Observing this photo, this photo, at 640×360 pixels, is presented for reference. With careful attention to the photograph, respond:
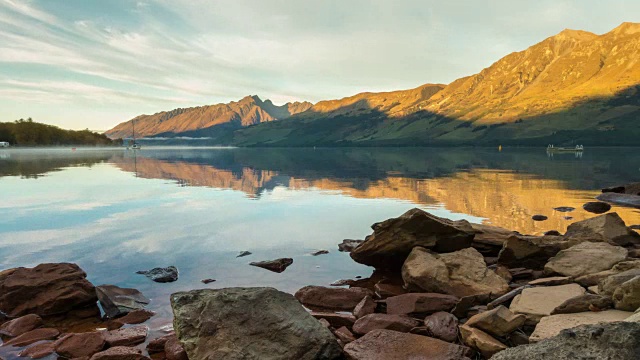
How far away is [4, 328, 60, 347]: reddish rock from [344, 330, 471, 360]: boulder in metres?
9.34

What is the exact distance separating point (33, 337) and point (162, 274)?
6.22 metres

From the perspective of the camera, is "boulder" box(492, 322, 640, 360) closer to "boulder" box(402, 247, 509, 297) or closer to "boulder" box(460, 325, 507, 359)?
"boulder" box(460, 325, 507, 359)

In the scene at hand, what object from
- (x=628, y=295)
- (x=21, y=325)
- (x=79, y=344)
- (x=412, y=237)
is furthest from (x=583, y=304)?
(x=21, y=325)

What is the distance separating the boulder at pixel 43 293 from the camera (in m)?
14.9

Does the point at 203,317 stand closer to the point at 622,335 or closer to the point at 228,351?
the point at 228,351

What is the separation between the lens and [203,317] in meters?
10.6

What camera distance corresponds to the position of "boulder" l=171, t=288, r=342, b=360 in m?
10.0

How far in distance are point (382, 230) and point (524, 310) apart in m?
9.23

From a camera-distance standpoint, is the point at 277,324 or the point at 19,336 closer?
the point at 277,324

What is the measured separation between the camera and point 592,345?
673 cm

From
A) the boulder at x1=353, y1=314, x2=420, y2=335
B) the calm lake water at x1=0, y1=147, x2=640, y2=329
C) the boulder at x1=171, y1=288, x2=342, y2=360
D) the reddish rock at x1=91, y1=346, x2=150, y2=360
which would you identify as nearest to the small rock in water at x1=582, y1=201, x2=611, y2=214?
the calm lake water at x1=0, y1=147, x2=640, y2=329

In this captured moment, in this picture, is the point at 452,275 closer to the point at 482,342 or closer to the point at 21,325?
the point at 482,342

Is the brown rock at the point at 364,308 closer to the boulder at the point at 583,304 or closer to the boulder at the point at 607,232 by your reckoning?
the boulder at the point at 583,304

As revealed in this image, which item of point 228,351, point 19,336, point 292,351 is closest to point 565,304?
point 292,351
